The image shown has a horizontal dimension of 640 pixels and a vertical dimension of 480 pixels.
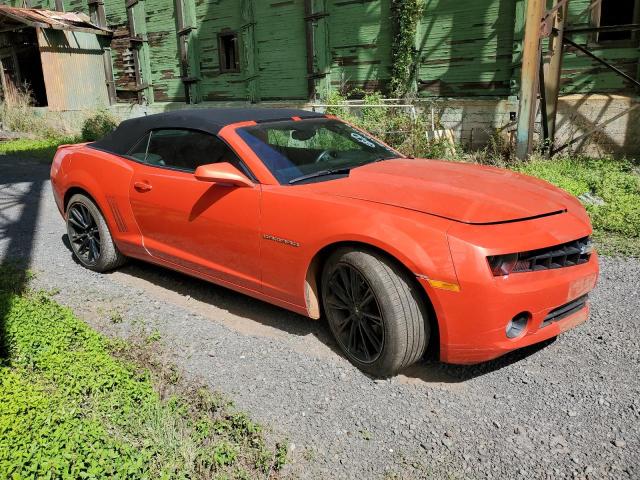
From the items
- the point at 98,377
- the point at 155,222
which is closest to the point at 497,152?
the point at 155,222

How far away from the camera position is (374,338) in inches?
124

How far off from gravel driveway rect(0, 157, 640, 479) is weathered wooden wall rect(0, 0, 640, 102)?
6111 mm

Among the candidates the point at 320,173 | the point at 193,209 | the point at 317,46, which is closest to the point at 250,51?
the point at 317,46

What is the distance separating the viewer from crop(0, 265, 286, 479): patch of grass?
242 cm

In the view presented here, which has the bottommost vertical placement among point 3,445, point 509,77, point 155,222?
point 3,445

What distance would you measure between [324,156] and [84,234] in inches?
101

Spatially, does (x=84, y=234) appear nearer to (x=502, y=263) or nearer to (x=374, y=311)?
(x=374, y=311)

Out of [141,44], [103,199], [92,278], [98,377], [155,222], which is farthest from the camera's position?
[141,44]

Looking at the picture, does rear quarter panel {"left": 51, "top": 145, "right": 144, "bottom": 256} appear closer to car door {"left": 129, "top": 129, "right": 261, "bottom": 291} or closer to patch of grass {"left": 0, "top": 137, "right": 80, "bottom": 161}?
car door {"left": 129, "top": 129, "right": 261, "bottom": 291}

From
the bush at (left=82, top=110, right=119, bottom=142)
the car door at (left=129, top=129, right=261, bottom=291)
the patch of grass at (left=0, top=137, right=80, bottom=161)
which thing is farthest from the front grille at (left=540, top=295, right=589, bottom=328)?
the bush at (left=82, top=110, right=119, bottom=142)

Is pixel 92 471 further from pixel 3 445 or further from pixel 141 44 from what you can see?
pixel 141 44

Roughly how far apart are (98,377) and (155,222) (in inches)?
58.6

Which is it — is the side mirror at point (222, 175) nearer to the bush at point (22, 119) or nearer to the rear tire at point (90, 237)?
the rear tire at point (90, 237)

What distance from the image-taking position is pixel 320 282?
3.45 m
